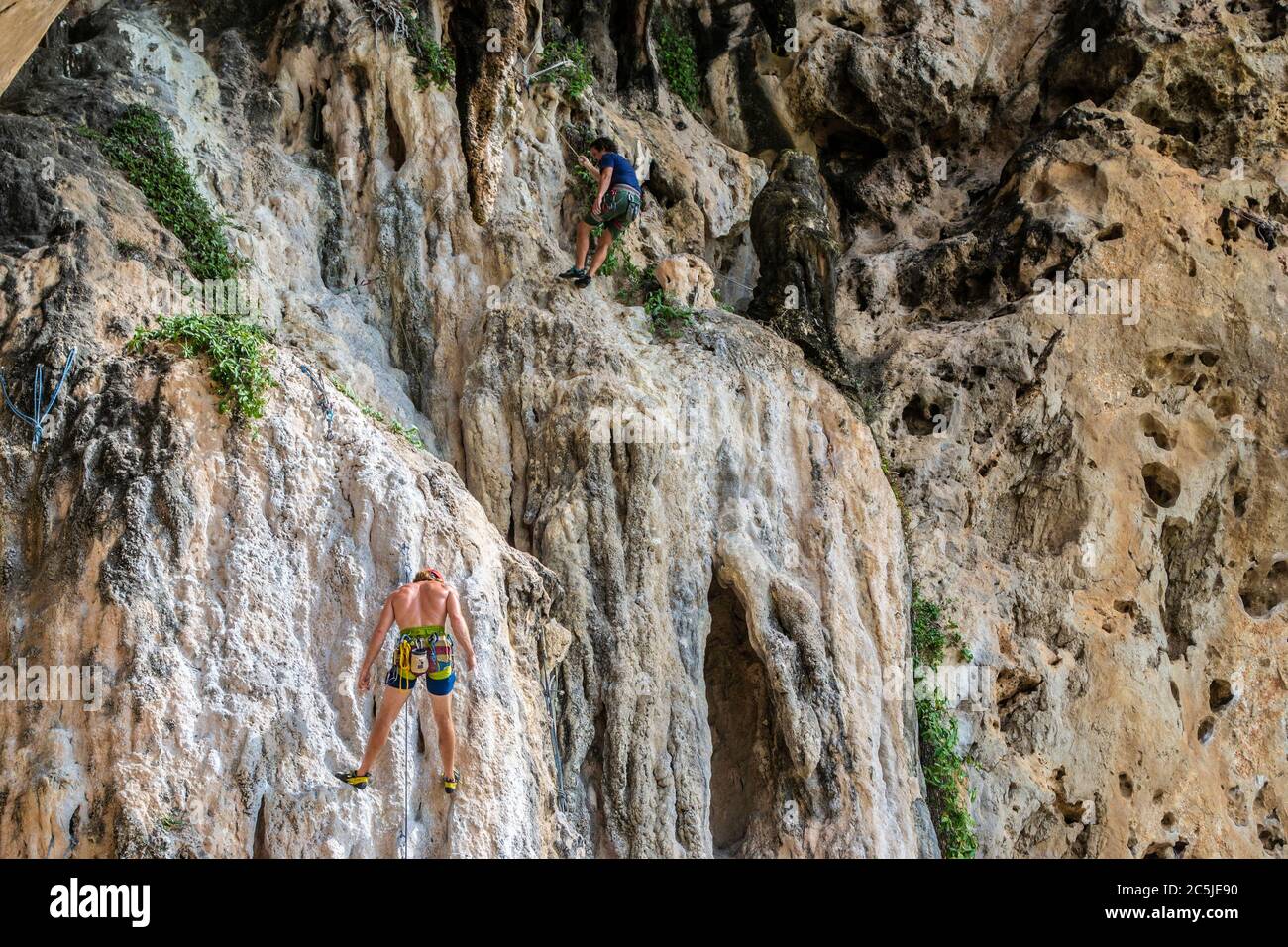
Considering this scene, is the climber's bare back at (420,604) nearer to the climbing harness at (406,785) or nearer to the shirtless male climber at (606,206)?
the climbing harness at (406,785)

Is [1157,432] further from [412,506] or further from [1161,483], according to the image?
[412,506]

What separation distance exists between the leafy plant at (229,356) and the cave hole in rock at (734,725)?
5.21m

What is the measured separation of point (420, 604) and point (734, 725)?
5137 mm

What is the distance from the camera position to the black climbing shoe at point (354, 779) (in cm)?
1081

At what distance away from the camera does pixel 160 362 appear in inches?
459

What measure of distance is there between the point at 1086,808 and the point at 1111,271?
6668 mm

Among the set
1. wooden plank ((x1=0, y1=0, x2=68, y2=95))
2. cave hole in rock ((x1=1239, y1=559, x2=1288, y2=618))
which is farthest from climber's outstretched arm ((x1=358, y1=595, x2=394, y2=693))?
cave hole in rock ((x1=1239, y1=559, x2=1288, y2=618))

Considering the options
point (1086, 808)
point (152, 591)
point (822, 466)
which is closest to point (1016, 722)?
point (1086, 808)

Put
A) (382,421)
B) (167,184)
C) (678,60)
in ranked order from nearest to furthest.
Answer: (382,421)
(167,184)
(678,60)

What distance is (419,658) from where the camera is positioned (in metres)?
11.0

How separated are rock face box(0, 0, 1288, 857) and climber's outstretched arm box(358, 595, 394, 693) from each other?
311 millimetres

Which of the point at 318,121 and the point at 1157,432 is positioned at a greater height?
the point at 318,121

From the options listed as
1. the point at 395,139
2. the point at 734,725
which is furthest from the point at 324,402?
the point at 395,139

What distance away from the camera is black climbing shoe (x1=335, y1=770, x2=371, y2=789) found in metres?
10.8
